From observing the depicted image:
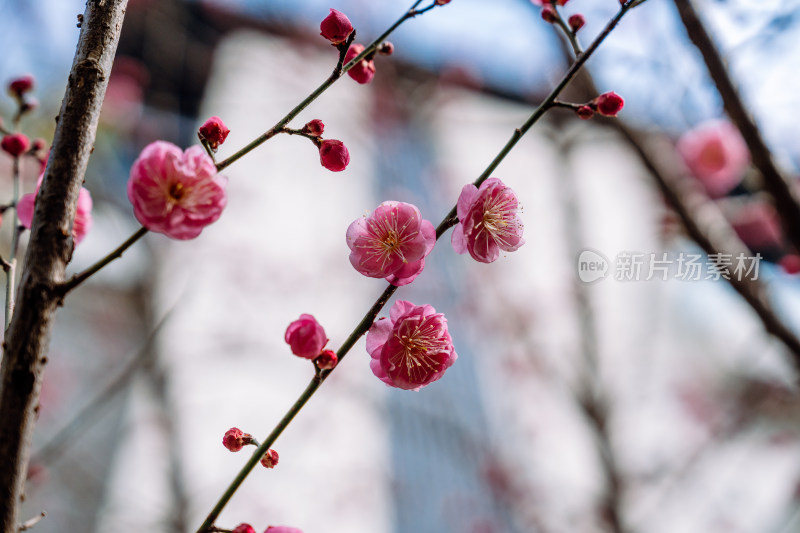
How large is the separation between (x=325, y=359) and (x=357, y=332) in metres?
0.05

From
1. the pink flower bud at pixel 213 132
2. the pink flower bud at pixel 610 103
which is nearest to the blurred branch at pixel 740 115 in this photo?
the pink flower bud at pixel 610 103

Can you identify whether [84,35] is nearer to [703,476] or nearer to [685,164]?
[685,164]

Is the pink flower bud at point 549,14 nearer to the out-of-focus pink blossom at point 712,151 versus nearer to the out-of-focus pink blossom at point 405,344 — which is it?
the out-of-focus pink blossom at point 405,344

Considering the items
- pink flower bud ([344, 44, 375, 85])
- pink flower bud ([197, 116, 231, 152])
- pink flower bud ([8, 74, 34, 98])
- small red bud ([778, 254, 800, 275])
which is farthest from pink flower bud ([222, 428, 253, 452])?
small red bud ([778, 254, 800, 275])

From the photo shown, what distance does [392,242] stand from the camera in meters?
0.61

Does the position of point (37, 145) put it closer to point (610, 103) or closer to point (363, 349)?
point (610, 103)

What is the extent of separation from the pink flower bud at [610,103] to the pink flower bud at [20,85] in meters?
0.84

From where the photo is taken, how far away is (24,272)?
18.5 inches

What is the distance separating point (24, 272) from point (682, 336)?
546 cm

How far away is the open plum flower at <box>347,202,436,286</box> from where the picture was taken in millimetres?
596

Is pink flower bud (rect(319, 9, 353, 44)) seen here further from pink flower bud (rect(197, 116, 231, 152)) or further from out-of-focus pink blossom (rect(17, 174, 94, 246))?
out-of-focus pink blossom (rect(17, 174, 94, 246))

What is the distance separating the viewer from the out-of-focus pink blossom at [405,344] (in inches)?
25.8

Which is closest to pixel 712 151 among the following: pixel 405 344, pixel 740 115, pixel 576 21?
pixel 740 115

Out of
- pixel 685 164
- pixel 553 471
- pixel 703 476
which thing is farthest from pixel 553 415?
pixel 685 164
